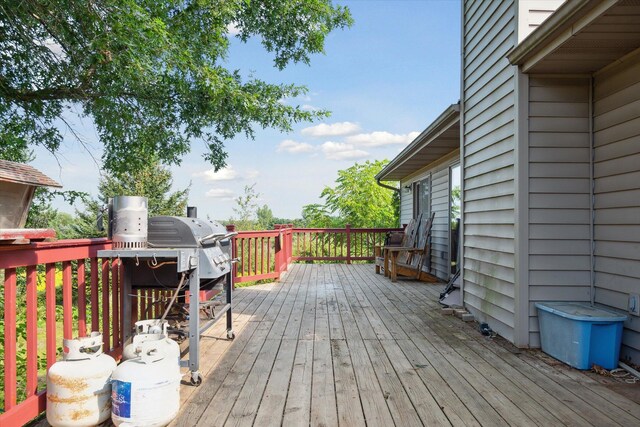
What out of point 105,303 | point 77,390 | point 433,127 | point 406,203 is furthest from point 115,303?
point 406,203

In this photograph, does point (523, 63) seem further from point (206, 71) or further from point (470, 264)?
point (206, 71)

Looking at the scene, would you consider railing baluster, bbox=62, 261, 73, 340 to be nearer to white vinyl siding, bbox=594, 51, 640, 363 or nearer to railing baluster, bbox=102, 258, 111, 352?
railing baluster, bbox=102, 258, 111, 352

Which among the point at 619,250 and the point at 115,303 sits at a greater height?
the point at 619,250

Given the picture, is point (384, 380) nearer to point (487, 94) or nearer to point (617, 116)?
point (617, 116)

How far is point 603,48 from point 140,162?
280 inches

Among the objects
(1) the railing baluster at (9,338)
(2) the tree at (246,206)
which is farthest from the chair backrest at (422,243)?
(2) the tree at (246,206)

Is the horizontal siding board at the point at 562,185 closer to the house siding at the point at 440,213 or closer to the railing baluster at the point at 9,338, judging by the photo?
the house siding at the point at 440,213

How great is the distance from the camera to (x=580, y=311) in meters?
2.92

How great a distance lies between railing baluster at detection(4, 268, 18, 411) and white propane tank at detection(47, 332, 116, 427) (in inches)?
5.6

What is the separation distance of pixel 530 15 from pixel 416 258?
4.65 meters

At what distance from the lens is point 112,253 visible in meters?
2.37

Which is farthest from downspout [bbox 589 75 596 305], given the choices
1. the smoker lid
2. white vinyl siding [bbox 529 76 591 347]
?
the smoker lid

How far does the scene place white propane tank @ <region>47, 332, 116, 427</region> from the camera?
188cm

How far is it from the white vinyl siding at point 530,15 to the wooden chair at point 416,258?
3.92m
